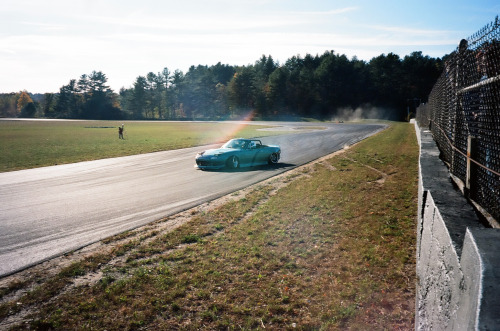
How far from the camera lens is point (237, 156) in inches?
548

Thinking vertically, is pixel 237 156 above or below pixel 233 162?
above

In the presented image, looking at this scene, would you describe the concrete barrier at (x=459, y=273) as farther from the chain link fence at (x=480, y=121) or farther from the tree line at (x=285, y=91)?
the tree line at (x=285, y=91)

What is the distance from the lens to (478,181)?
4137 mm

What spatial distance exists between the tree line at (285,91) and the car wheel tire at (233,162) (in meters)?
80.9

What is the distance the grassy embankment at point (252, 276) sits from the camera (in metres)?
3.78

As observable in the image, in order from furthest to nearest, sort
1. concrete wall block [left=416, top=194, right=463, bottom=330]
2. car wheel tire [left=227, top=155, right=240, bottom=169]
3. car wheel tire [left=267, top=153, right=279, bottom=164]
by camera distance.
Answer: car wheel tire [left=267, top=153, right=279, bottom=164] < car wheel tire [left=227, top=155, right=240, bottom=169] < concrete wall block [left=416, top=194, right=463, bottom=330]

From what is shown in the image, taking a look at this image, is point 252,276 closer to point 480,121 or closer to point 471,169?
point 471,169

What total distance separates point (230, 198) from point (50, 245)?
441 cm

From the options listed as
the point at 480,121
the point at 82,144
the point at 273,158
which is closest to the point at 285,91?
the point at 82,144

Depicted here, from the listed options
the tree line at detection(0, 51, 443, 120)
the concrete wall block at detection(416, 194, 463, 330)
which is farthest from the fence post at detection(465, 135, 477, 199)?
the tree line at detection(0, 51, 443, 120)

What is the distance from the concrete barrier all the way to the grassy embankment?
3.58ft

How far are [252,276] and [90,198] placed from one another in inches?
245

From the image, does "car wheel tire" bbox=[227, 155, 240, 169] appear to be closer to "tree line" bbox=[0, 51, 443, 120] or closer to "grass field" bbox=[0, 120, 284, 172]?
"grass field" bbox=[0, 120, 284, 172]

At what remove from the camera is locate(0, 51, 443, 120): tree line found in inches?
3927
